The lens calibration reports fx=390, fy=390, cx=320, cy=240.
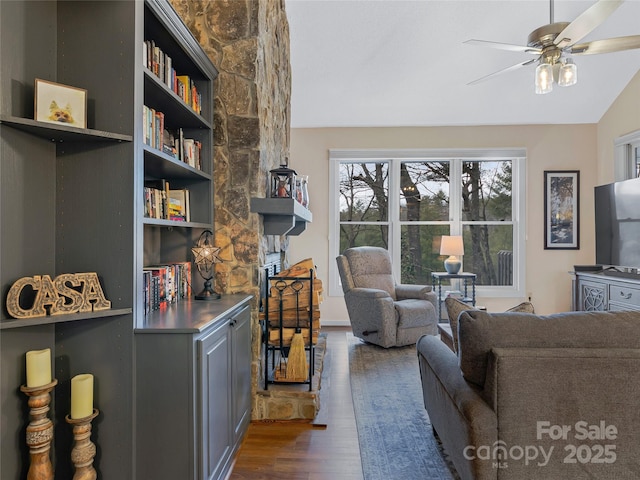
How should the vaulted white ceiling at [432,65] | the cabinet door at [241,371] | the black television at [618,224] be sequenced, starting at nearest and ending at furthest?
1. the cabinet door at [241,371]
2. the vaulted white ceiling at [432,65]
3. the black television at [618,224]

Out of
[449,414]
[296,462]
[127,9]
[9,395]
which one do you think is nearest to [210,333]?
[9,395]

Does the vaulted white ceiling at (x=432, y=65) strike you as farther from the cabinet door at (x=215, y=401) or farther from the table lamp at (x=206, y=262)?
the cabinet door at (x=215, y=401)

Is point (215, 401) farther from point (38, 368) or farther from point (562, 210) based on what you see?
point (562, 210)

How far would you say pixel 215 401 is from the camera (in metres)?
1.81

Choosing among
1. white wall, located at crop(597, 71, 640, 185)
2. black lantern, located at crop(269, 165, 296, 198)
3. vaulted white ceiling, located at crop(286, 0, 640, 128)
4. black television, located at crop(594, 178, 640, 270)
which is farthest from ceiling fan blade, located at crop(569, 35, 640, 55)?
white wall, located at crop(597, 71, 640, 185)

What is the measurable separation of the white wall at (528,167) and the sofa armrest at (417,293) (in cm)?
104

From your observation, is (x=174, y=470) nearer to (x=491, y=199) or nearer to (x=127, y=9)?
(x=127, y=9)

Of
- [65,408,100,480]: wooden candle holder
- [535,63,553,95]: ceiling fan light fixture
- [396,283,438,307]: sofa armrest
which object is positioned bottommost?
[65,408,100,480]: wooden candle holder

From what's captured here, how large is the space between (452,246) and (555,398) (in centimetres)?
369

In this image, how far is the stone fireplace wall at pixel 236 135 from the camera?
2600 millimetres

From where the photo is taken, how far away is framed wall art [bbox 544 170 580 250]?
530 centimetres

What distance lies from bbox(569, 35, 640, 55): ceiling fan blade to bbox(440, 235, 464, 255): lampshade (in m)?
2.60

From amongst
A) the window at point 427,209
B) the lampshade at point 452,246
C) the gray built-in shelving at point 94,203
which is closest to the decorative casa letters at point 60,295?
the gray built-in shelving at point 94,203

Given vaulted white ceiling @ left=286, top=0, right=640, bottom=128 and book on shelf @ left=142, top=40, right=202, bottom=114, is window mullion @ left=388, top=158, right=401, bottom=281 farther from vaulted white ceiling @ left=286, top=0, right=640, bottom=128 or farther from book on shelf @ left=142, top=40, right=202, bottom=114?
book on shelf @ left=142, top=40, right=202, bottom=114
